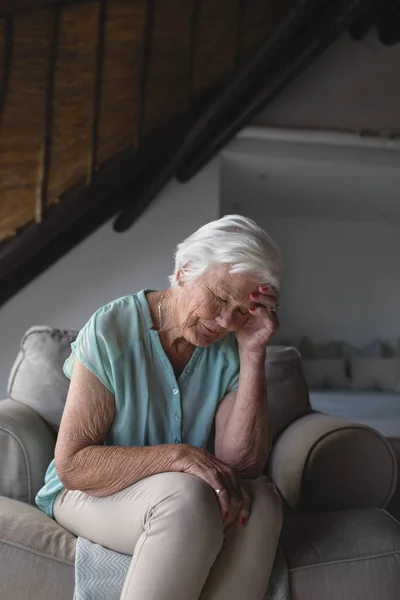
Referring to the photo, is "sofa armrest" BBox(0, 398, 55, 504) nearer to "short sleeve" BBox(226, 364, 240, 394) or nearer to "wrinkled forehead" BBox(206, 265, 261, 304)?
"short sleeve" BBox(226, 364, 240, 394)

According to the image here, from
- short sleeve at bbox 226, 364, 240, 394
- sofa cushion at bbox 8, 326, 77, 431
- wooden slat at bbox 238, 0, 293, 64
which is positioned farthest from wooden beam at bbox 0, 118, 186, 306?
short sleeve at bbox 226, 364, 240, 394

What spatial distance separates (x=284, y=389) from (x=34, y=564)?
3.23ft

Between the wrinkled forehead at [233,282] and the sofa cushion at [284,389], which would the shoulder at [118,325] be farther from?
the sofa cushion at [284,389]

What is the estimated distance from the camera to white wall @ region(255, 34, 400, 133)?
3.69 meters

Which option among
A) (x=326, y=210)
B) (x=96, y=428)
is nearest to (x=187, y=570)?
(x=96, y=428)

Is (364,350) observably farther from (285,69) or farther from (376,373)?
(285,69)

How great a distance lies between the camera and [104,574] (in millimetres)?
1230

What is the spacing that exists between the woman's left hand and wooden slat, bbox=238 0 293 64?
207 centimetres

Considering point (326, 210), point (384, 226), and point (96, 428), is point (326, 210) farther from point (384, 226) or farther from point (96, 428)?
point (96, 428)

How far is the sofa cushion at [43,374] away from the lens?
1.88m

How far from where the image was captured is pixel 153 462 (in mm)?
1274

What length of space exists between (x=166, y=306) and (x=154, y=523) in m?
0.53

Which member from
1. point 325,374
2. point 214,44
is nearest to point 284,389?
point 214,44

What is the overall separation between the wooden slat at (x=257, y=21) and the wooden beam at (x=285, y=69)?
203mm
